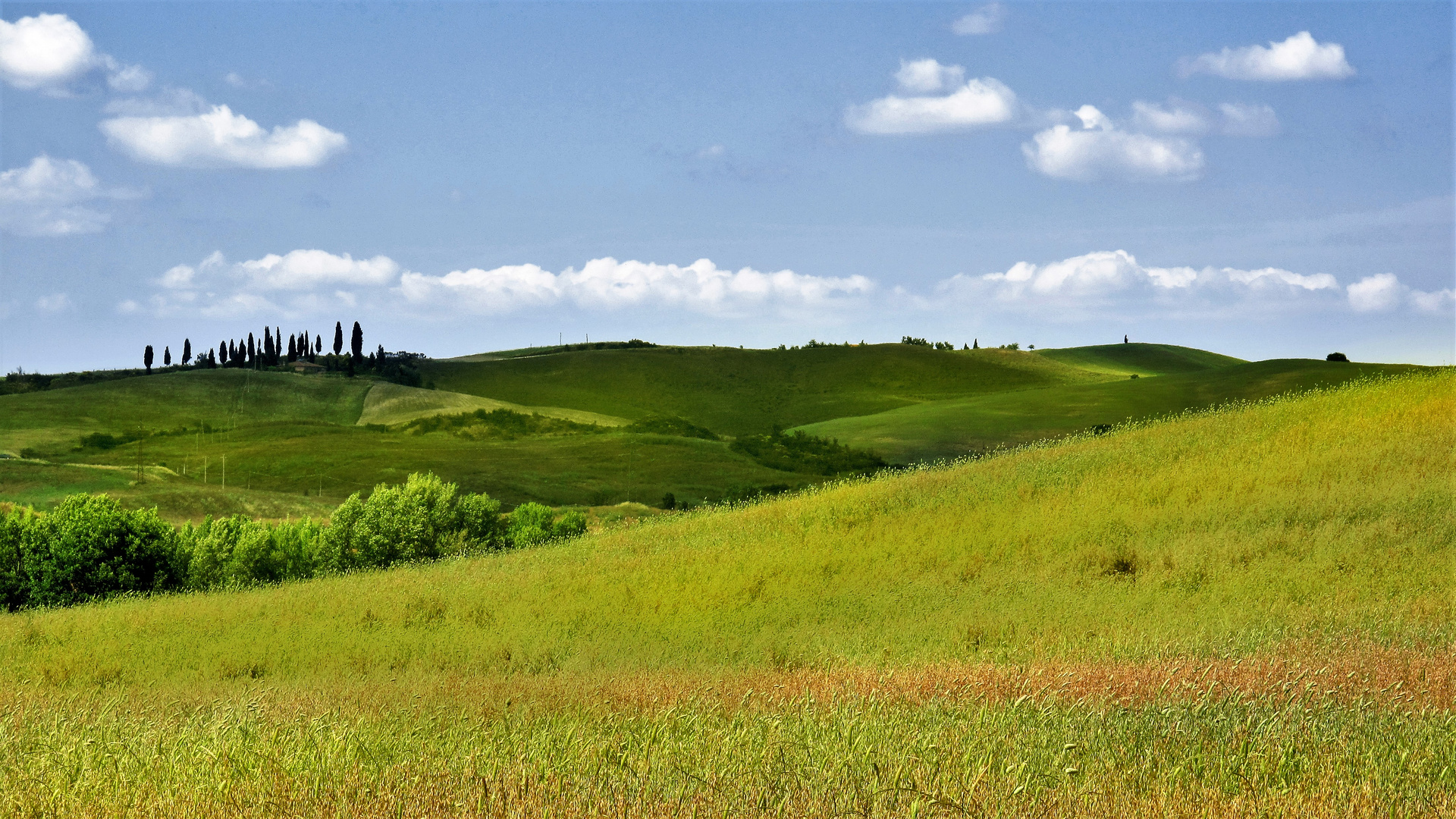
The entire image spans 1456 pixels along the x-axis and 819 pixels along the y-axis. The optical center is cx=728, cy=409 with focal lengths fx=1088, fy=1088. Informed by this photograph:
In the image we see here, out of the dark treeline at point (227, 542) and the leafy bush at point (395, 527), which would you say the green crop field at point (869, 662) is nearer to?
the dark treeline at point (227, 542)

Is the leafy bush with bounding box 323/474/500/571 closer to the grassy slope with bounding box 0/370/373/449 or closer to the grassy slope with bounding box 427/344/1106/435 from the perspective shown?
the grassy slope with bounding box 0/370/373/449

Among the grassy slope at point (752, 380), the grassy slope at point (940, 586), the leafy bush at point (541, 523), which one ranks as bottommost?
the leafy bush at point (541, 523)

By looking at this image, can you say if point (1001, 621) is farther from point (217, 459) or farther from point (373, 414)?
point (373, 414)

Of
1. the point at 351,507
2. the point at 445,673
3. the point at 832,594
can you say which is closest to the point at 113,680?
the point at 445,673

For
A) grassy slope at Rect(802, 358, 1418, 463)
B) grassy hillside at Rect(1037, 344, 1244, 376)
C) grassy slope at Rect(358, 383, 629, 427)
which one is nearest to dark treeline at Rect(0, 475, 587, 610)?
grassy slope at Rect(802, 358, 1418, 463)

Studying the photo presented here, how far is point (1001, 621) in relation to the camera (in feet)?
38.9

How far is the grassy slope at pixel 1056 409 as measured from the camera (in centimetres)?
6850

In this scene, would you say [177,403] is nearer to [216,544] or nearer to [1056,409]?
[1056,409]

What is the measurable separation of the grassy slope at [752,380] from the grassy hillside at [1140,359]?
47.7ft

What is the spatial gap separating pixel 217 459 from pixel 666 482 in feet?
105

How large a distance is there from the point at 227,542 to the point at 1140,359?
139381 mm

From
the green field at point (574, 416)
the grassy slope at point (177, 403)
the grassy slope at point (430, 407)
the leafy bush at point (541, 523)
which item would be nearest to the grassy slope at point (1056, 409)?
the green field at point (574, 416)

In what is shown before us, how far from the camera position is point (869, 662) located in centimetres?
994

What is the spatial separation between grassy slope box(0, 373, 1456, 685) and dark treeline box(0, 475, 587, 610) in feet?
20.8
